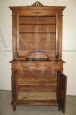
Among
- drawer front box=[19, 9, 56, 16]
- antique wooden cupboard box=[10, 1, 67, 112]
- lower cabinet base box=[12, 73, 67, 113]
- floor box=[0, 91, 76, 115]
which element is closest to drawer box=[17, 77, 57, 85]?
antique wooden cupboard box=[10, 1, 67, 112]

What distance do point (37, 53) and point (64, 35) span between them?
1.59ft

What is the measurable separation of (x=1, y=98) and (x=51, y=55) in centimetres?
96

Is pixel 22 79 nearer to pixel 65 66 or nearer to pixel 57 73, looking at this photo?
pixel 57 73

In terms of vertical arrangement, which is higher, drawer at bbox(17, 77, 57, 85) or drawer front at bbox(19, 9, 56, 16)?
drawer front at bbox(19, 9, 56, 16)

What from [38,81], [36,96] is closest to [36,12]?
[38,81]

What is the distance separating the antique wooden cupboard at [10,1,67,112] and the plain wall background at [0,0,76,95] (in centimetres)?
9

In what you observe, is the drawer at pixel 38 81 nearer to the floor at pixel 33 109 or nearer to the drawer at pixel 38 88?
the drawer at pixel 38 88

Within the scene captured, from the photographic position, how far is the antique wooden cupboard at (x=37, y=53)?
242cm

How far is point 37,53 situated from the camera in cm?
270

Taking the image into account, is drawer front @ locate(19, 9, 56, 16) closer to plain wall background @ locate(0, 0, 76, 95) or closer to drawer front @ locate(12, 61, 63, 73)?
plain wall background @ locate(0, 0, 76, 95)

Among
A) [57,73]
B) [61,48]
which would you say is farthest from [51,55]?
[57,73]

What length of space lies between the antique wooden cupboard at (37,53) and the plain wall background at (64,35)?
0.09 meters

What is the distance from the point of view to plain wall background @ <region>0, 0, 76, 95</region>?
8.58ft

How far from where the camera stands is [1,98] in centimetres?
255
